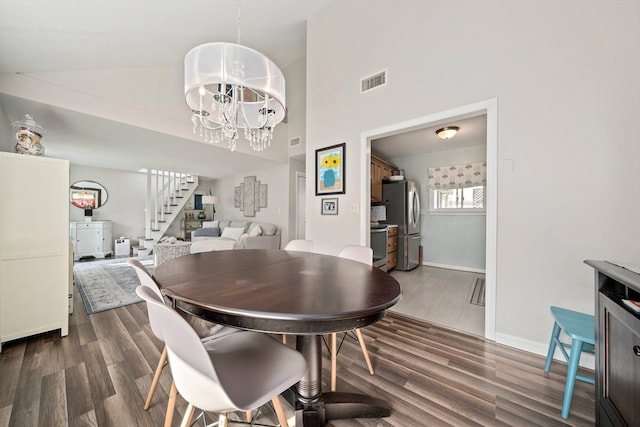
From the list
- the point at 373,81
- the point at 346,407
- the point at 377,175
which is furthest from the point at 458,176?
the point at 346,407

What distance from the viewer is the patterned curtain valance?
4355mm

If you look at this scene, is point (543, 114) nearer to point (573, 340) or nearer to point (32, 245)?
point (573, 340)

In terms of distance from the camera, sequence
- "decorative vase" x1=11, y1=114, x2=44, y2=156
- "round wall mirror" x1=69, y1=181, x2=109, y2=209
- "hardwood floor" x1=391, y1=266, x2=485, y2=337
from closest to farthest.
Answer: "decorative vase" x1=11, y1=114, x2=44, y2=156, "hardwood floor" x1=391, y1=266, x2=485, y2=337, "round wall mirror" x1=69, y1=181, x2=109, y2=209

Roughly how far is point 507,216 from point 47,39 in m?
4.28

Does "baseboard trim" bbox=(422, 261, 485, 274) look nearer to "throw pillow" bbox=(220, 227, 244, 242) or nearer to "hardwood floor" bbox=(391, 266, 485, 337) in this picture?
"hardwood floor" bbox=(391, 266, 485, 337)

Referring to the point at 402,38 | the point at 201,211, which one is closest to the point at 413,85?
the point at 402,38

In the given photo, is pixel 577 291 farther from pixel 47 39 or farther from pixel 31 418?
pixel 47 39

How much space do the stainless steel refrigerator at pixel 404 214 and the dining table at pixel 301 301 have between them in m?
3.09

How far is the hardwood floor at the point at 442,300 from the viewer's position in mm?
2285

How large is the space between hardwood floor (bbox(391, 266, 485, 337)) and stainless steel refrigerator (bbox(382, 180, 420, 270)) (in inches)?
12.7

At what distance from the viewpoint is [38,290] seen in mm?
1950

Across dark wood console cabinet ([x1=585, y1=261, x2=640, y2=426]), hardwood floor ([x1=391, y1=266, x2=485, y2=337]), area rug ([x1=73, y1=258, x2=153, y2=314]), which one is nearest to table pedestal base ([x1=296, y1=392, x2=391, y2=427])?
dark wood console cabinet ([x1=585, y1=261, x2=640, y2=426])

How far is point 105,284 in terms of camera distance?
3.52 metres

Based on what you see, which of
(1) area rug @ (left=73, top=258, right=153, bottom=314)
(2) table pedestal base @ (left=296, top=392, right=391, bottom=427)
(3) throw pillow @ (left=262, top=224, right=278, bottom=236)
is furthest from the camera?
(3) throw pillow @ (left=262, top=224, right=278, bottom=236)
